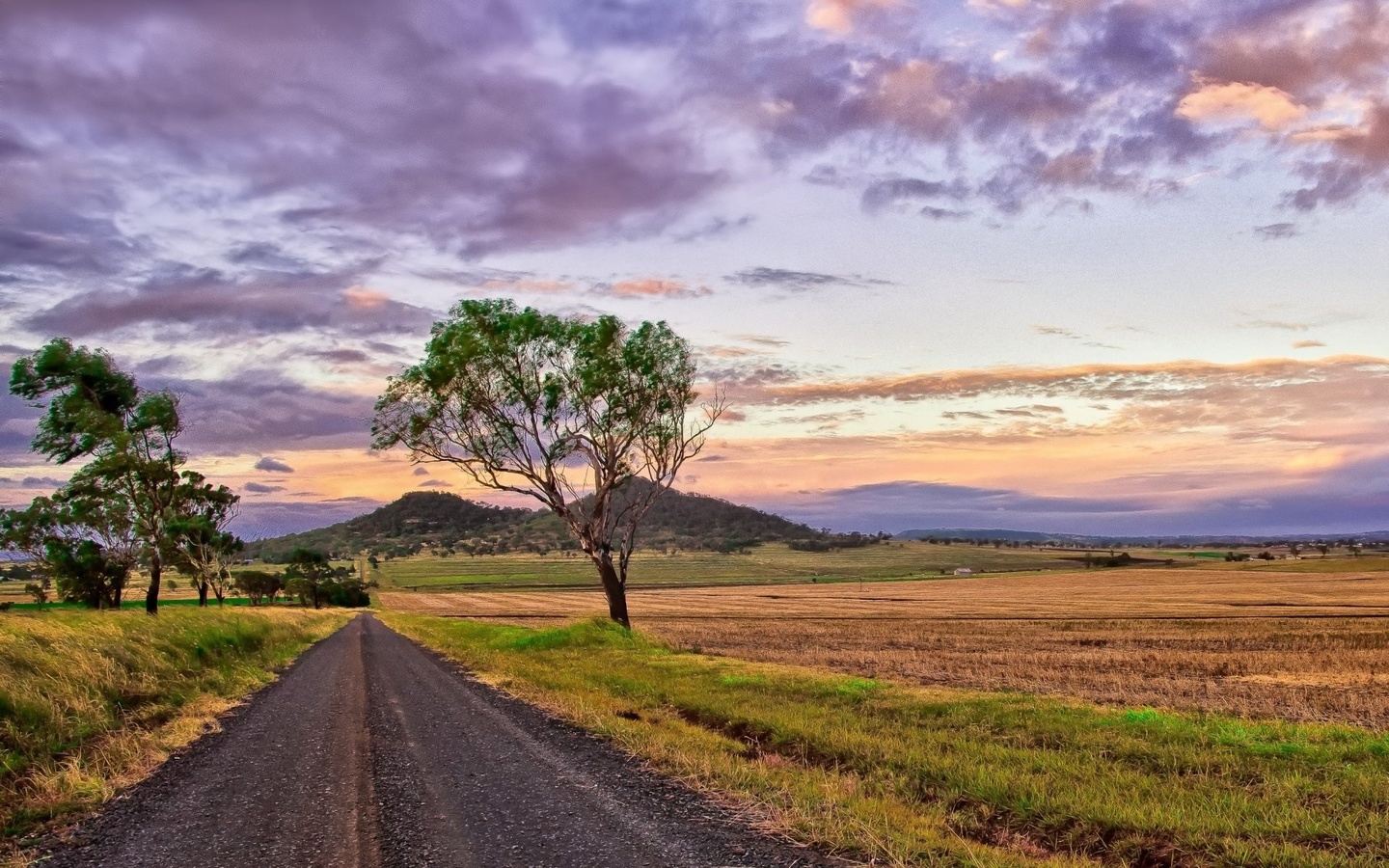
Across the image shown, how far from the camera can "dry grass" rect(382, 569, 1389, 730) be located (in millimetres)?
21109

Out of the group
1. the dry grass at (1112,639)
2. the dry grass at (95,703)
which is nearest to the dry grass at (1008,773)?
the dry grass at (1112,639)

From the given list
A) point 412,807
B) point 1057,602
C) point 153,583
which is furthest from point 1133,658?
point 153,583

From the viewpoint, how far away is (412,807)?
10.2 metres

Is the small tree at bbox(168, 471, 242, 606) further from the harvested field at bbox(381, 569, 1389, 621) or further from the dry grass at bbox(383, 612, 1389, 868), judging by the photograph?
the dry grass at bbox(383, 612, 1389, 868)

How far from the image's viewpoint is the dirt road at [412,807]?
331 inches

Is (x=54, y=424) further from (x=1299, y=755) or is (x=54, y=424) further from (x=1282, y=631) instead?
(x=1282, y=631)

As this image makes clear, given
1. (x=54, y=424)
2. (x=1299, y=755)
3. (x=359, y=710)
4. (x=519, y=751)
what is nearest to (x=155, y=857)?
(x=519, y=751)

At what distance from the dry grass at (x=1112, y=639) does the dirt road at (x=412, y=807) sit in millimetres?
12675

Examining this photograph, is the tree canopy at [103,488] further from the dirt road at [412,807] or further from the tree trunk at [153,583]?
the dirt road at [412,807]

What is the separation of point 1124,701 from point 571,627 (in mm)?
22669

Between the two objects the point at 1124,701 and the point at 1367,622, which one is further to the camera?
the point at 1367,622

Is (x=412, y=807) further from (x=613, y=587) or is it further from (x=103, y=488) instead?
(x=103, y=488)

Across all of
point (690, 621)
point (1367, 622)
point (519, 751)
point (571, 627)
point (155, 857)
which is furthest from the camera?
point (690, 621)

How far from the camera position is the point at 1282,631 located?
136 feet
